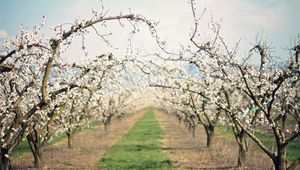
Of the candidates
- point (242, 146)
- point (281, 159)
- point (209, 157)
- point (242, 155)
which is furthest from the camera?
point (209, 157)

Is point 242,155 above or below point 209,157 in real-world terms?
above

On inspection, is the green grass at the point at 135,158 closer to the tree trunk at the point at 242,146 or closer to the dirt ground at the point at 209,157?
the dirt ground at the point at 209,157

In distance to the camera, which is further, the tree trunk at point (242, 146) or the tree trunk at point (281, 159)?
the tree trunk at point (242, 146)

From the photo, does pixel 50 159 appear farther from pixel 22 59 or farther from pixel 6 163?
pixel 22 59

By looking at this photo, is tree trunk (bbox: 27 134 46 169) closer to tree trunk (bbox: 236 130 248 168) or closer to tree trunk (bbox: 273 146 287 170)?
tree trunk (bbox: 236 130 248 168)

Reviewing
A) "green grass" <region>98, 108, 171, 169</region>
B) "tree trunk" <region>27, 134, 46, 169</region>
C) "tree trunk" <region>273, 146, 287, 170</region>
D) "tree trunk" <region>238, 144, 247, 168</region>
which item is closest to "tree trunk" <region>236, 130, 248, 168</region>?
"tree trunk" <region>238, 144, 247, 168</region>

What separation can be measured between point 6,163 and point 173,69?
862 cm

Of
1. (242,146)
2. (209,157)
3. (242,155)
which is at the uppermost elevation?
(242,146)

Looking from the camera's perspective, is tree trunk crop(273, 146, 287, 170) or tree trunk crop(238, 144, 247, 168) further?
tree trunk crop(238, 144, 247, 168)

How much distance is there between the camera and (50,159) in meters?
25.7

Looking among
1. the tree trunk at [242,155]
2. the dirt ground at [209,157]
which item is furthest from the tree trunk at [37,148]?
the tree trunk at [242,155]

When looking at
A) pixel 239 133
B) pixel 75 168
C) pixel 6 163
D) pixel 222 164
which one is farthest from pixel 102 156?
pixel 6 163

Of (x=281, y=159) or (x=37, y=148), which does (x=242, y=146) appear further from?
(x=37, y=148)

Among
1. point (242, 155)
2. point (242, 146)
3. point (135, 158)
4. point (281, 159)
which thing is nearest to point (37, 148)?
point (135, 158)
